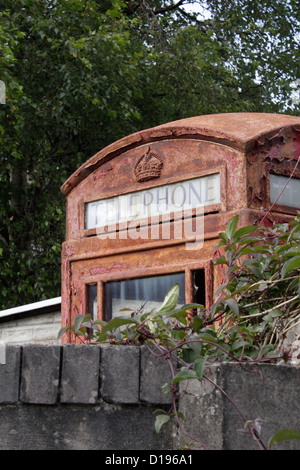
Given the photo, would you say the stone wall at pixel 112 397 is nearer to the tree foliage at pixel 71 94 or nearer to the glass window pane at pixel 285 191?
the glass window pane at pixel 285 191

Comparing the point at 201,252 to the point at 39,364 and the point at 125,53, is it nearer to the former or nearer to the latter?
the point at 39,364

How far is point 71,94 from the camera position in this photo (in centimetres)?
1019

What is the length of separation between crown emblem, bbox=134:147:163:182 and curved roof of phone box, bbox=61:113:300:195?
10 centimetres

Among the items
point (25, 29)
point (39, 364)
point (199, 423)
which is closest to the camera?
point (199, 423)

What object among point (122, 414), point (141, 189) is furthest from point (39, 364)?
point (141, 189)

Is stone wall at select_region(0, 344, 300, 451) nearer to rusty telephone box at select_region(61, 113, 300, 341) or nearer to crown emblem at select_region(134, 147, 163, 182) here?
rusty telephone box at select_region(61, 113, 300, 341)

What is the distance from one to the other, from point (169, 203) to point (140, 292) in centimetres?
56

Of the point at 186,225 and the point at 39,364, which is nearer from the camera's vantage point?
the point at 39,364

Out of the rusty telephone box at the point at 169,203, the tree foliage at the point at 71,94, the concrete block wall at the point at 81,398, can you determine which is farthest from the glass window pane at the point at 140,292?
the tree foliage at the point at 71,94

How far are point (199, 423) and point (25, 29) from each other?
991 cm

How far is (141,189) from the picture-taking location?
457 centimetres

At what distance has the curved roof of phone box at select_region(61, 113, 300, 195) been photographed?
415cm

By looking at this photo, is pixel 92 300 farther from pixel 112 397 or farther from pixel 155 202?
pixel 112 397

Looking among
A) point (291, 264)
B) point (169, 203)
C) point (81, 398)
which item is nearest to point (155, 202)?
point (169, 203)
